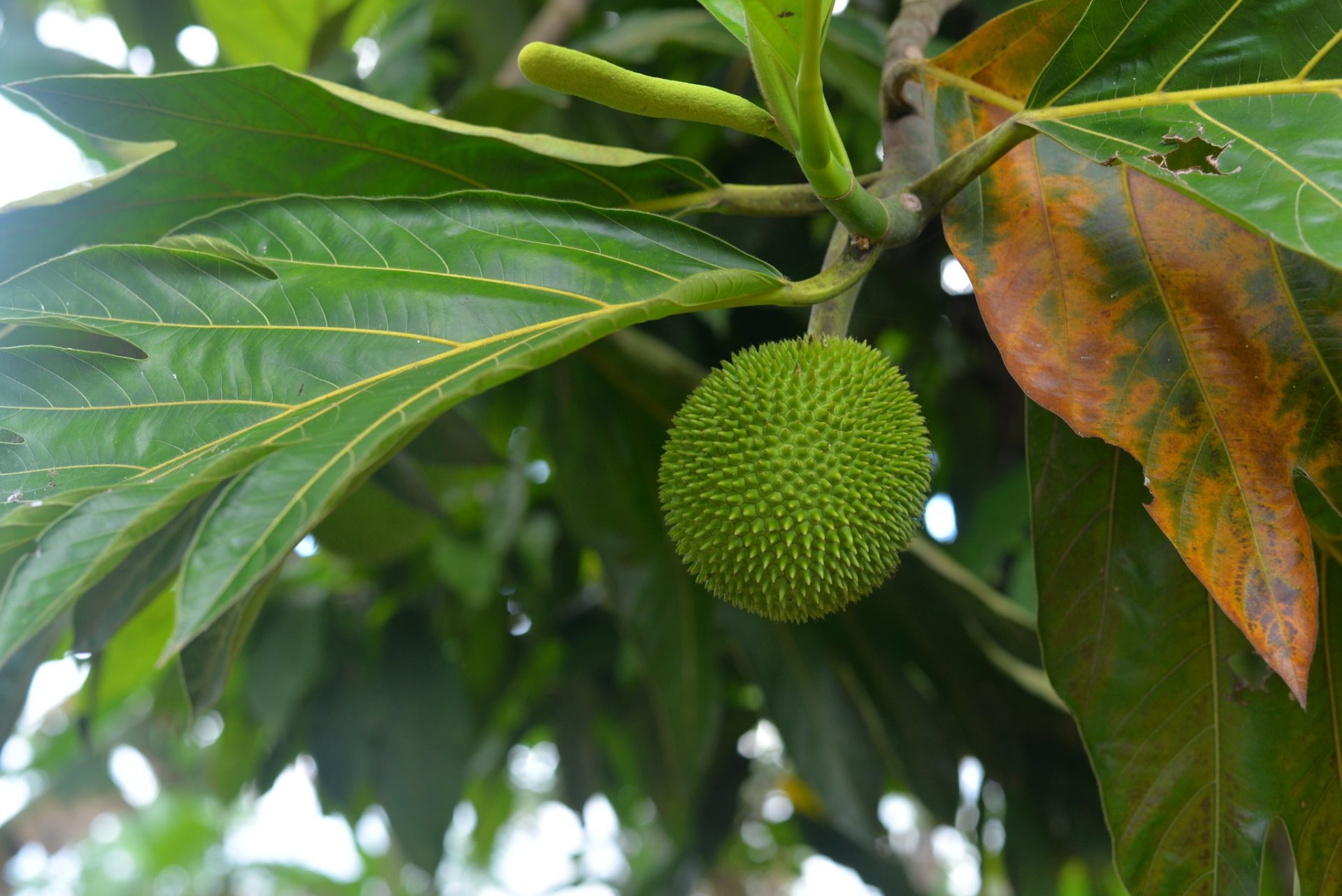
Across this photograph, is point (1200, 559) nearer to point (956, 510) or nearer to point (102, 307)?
point (102, 307)

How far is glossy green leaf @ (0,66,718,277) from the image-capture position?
82 cm

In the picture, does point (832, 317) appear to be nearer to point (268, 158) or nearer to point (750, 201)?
point (750, 201)

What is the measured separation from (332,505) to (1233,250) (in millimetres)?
579

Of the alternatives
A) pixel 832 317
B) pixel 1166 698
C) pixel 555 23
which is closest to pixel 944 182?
pixel 832 317

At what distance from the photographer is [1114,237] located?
690 millimetres

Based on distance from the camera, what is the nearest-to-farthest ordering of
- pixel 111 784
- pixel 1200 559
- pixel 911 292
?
pixel 1200 559
pixel 911 292
pixel 111 784

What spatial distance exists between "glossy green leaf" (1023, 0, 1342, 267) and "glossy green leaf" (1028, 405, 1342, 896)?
220 mm

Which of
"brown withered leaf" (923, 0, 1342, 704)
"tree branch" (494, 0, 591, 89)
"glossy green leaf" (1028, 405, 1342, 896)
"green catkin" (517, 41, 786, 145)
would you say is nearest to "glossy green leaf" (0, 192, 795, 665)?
"green catkin" (517, 41, 786, 145)

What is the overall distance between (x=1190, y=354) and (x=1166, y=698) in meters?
0.29

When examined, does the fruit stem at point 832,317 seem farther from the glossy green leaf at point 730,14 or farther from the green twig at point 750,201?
the glossy green leaf at point 730,14

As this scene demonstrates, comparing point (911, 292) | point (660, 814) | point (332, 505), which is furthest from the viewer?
point (660, 814)

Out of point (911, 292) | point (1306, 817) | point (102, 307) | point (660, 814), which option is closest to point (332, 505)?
point (102, 307)

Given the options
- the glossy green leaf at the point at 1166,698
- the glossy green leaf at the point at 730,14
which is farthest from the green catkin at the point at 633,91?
the glossy green leaf at the point at 1166,698

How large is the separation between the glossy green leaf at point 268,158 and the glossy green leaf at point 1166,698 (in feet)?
1.29
